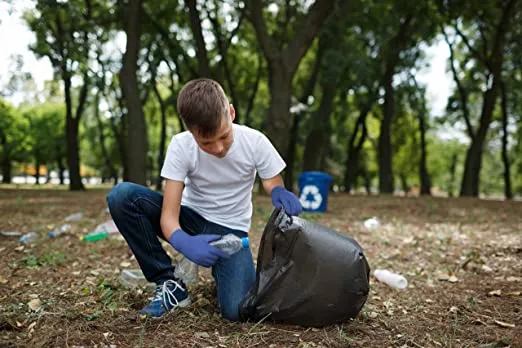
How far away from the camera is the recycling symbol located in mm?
7648

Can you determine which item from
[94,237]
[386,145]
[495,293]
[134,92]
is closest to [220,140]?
[495,293]

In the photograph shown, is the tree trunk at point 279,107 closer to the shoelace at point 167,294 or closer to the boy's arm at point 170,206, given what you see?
the shoelace at point 167,294

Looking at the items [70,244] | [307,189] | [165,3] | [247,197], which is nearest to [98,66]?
[165,3]

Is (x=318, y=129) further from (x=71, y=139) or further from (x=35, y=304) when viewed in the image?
(x=35, y=304)

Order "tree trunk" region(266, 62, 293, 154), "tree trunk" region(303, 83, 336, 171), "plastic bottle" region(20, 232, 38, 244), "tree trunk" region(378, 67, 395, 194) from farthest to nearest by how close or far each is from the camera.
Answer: "tree trunk" region(378, 67, 395, 194) → "tree trunk" region(303, 83, 336, 171) → "tree trunk" region(266, 62, 293, 154) → "plastic bottle" region(20, 232, 38, 244)

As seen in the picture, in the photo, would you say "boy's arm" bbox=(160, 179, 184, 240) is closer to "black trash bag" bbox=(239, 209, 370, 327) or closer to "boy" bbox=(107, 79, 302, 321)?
"boy" bbox=(107, 79, 302, 321)

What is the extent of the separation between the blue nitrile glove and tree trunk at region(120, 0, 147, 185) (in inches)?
249

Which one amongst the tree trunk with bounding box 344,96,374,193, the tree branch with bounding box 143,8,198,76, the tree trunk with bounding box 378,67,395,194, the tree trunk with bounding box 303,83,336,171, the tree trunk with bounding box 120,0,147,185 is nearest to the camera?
the tree trunk with bounding box 120,0,147,185

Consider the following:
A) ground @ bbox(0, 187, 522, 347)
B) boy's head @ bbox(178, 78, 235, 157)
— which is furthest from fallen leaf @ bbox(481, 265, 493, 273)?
boy's head @ bbox(178, 78, 235, 157)

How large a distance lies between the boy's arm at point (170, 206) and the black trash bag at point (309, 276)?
17.9 inches

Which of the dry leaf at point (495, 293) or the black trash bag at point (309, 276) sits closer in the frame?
the black trash bag at point (309, 276)

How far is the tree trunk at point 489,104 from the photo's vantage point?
12820mm

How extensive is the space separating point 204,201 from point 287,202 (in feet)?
1.59

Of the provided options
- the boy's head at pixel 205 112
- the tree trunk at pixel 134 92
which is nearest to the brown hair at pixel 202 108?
the boy's head at pixel 205 112
